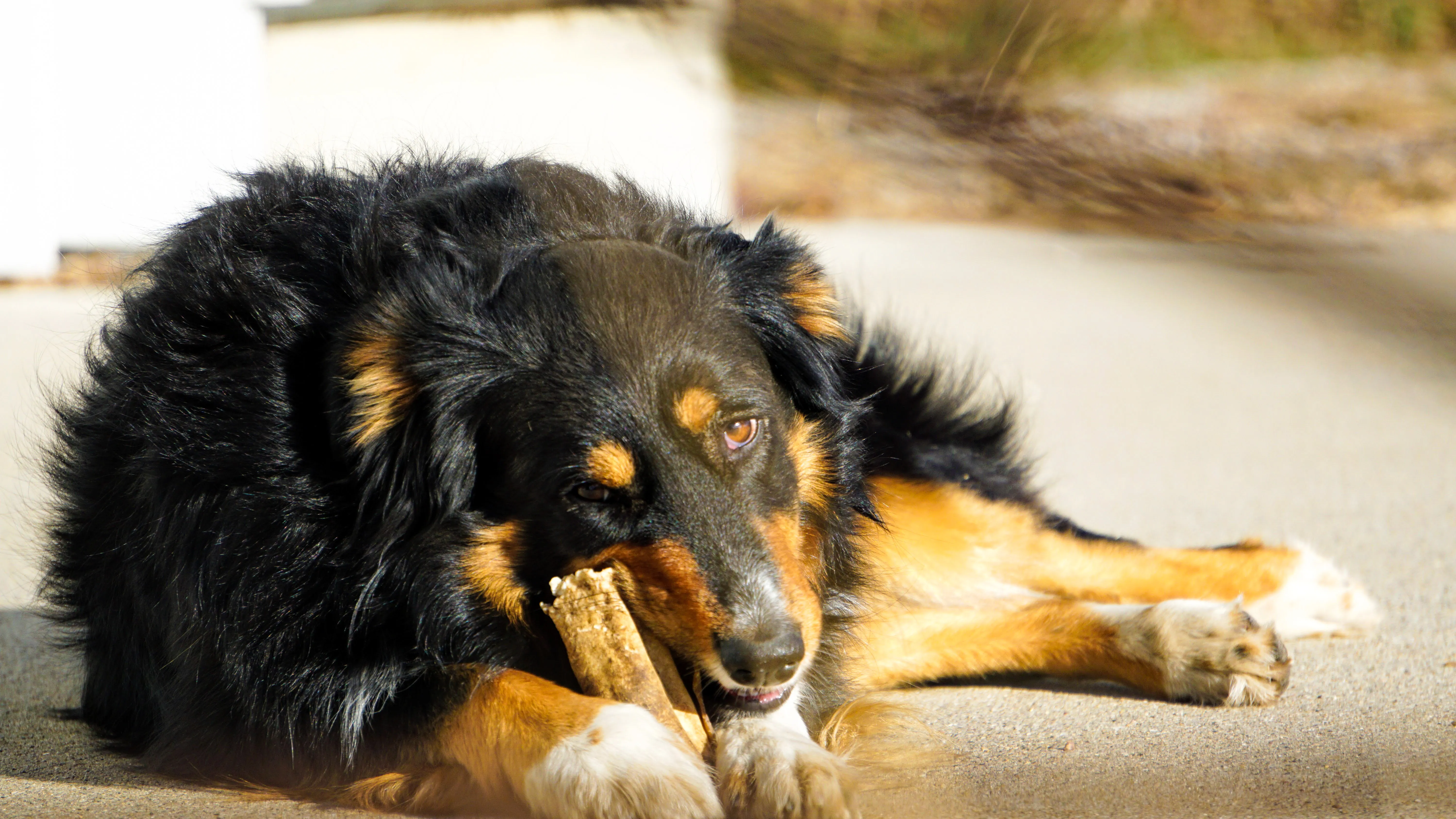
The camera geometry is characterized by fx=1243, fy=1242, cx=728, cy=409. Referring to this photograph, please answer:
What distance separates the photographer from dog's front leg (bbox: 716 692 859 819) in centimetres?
235

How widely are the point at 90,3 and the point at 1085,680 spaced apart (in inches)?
263

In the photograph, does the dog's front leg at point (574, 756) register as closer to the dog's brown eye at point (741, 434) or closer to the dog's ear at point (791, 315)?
the dog's brown eye at point (741, 434)

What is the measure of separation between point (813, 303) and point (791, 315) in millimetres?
93

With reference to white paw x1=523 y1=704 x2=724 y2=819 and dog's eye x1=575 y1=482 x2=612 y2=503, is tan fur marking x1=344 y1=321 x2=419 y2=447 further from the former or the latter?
white paw x1=523 y1=704 x2=724 y2=819

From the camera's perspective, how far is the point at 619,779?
230 centimetres

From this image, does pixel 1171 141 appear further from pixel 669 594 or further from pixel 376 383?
pixel 376 383

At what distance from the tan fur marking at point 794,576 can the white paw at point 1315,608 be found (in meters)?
1.80

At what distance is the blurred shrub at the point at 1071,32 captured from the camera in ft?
2.32

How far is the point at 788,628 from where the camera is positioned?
96.5 inches

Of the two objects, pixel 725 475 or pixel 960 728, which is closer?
pixel 725 475

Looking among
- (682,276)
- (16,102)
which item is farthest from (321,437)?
(16,102)

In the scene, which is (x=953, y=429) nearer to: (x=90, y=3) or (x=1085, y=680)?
(x=1085, y=680)

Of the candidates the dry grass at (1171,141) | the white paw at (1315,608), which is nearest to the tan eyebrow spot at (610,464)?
the dry grass at (1171,141)

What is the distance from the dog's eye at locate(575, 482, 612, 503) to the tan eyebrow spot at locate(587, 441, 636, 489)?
0.02m
